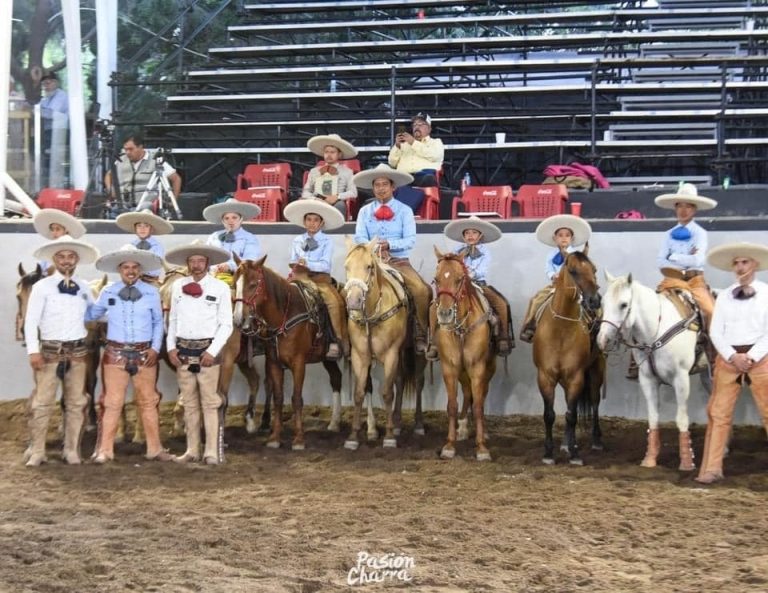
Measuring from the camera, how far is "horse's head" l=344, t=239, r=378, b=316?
32.1ft

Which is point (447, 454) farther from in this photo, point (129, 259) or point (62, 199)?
point (62, 199)

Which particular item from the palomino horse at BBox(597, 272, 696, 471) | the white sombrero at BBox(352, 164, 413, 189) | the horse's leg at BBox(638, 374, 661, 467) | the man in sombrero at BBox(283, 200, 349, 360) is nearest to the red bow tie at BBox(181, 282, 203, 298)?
the man in sombrero at BBox(283, 200, 349, 360)

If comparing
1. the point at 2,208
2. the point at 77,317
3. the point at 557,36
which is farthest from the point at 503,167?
the point at 77,317

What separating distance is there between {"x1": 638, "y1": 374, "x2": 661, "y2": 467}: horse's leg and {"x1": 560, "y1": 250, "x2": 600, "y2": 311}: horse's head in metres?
0.72

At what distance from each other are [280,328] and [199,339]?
92 centimetres

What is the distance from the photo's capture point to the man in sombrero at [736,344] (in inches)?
345

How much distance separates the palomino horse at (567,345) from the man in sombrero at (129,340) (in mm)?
3153

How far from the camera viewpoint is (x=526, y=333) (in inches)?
408

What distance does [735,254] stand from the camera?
902 centimetres

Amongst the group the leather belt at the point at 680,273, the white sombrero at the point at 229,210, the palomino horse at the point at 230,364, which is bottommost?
the palomino horse at the point at 230,364

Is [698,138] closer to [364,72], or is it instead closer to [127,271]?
[364,72]

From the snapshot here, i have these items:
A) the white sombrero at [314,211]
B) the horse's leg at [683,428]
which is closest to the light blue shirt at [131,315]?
the white sombrero at [314,211]

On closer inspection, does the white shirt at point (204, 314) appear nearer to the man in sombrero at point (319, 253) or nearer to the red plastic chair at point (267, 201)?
the man in sombrero at point (319, 253)

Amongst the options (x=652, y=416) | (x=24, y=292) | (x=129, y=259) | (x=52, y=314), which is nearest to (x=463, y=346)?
(x=652, y=416)
